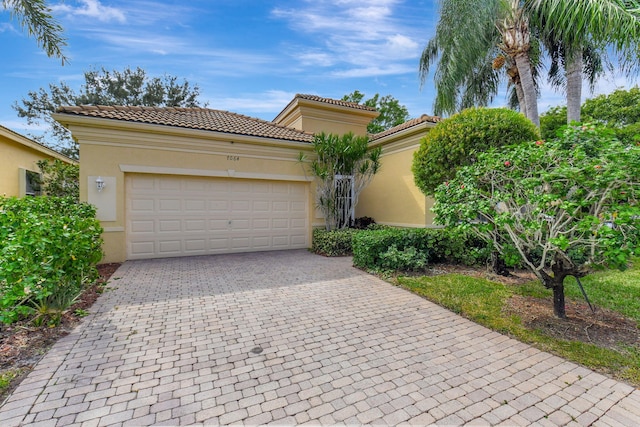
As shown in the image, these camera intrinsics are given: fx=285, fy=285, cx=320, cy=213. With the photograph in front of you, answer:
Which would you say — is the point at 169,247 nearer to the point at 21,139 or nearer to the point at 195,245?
the point at 195,245

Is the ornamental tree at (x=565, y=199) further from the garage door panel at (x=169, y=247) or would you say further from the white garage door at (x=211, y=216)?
the garage door panel at (x=169, y=247)

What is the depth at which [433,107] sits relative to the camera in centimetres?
1417

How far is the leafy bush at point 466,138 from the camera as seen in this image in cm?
699

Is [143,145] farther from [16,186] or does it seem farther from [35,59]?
[16,186]

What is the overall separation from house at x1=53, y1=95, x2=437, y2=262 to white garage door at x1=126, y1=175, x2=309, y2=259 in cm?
3

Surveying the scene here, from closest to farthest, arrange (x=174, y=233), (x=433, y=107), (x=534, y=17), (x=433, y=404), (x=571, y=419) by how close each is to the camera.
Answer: (x=571, y=419)
(x=433, y=404)
(x=174, y=233)
(x=534, y=17)
(x=433, y=107)

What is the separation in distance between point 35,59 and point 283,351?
11.0 m

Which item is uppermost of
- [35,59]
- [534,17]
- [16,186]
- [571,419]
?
[534,17]

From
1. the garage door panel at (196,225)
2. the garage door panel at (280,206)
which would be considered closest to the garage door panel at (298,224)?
the garage door panel at (280,206)

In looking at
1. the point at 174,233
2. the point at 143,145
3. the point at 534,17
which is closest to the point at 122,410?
the point at 174,233

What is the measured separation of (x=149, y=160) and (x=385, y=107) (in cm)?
2217

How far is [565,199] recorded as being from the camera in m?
3.93

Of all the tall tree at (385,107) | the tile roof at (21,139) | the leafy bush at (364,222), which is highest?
the tall tree at (385,107)

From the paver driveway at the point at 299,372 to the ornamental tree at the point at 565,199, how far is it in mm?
1485
